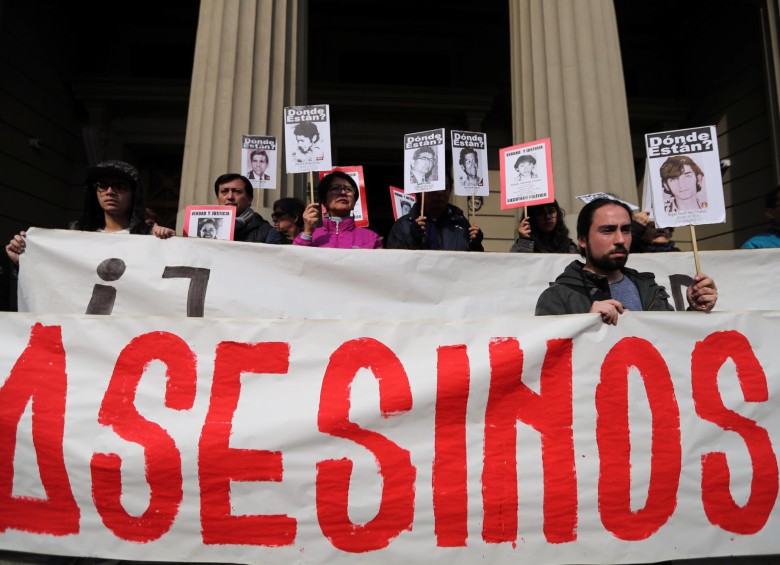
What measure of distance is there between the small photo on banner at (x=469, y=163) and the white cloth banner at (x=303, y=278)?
1.03 m

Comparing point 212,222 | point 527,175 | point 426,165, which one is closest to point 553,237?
point 527,175

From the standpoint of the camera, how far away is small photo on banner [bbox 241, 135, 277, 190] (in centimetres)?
446

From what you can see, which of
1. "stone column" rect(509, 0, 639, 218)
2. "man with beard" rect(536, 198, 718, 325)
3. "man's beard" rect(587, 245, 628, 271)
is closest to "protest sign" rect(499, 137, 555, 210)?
"man with beard" rect(536, 198, 718, 325)

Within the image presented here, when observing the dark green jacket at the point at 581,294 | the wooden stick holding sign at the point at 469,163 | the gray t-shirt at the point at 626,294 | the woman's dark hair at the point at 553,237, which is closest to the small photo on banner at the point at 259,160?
the wooden stick holding sign at the point at 469,163

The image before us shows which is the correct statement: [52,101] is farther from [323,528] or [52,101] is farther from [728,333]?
[728,333]

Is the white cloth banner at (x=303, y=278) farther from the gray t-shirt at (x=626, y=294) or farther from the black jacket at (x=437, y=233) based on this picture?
the gray t-shirt at (x=626, y=294)

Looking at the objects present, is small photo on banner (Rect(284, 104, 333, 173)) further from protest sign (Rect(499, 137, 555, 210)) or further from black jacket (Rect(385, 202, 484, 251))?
protest sign (Rect(499, 137, 555, 210))

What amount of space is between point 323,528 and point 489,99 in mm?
8841

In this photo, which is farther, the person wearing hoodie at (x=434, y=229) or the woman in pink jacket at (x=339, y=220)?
the person wearing hoodie at (x=434, y=229)

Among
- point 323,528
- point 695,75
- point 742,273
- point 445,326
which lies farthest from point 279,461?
point 695,75

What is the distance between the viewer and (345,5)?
10414 millimetres

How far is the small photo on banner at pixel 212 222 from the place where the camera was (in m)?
3.72

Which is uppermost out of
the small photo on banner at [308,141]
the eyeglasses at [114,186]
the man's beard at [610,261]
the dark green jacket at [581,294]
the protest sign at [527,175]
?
the small photo on banner at [308,141]

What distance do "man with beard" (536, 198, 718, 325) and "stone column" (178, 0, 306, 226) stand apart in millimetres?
3182
